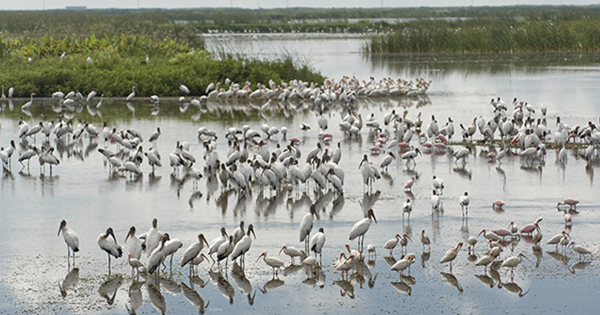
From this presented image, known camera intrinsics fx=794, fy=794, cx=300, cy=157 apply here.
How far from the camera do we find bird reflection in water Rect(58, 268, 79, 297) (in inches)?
368

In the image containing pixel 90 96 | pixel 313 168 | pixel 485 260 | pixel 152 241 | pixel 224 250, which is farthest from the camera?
pixel 90 96

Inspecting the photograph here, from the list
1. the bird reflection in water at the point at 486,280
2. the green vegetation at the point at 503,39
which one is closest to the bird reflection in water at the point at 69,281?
the bird reflection in water at the point at 486,280

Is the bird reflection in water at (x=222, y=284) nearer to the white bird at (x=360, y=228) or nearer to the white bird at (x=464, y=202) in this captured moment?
the white bird at (x=360, y=228)

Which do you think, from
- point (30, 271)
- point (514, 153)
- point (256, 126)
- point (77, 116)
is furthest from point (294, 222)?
point (77, 116)

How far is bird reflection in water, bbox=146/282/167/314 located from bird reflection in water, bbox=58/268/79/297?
0.93m

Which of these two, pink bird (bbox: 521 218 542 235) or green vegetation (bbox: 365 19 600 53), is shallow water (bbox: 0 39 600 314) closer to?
pink bird (bbox: 521 218 542 235)

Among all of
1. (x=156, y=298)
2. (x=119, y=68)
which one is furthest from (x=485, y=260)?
(x=119, y=68)

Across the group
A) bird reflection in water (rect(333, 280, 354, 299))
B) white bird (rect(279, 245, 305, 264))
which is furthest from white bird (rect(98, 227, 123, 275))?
bird reflection in water (rect(333, 280, 354, 299))

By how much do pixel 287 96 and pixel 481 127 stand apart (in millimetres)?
10466

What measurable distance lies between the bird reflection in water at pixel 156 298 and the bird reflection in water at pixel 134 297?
0.11 metres

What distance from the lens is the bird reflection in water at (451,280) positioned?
30.4ft

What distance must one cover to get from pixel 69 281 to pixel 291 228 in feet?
11.6

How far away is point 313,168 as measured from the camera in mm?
16266

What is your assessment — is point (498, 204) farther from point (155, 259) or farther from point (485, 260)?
point (155, 259)
